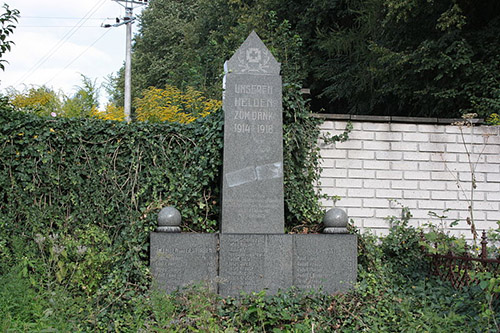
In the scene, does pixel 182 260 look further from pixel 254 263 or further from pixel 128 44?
pixel 128 44

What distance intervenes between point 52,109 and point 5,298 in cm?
515

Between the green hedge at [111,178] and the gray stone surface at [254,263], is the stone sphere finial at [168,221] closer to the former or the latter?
the green hedge at [111,178]

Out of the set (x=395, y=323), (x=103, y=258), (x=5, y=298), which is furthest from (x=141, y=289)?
(x=395, y=323)

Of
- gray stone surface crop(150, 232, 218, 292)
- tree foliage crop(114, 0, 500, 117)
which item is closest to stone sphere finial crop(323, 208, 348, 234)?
gray stone surface crop(150, 232, 218, 292)

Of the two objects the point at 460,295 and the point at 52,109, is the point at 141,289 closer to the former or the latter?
the point at 460,295

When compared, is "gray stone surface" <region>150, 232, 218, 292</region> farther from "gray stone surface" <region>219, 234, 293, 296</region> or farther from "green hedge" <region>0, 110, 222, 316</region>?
"green hedge" <region>0, 110, 222, 316</region>

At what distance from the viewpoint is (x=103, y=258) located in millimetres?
5250

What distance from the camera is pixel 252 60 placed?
17.9 ft

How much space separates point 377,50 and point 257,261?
7052 millimetres

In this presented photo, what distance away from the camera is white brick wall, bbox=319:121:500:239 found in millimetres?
6566

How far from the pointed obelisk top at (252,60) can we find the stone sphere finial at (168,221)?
1.65m

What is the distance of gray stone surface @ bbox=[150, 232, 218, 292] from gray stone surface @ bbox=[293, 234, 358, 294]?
87cm

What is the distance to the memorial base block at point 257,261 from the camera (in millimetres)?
4953

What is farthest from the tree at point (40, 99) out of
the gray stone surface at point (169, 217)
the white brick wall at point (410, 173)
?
the white brick wall at point (410, 173)
